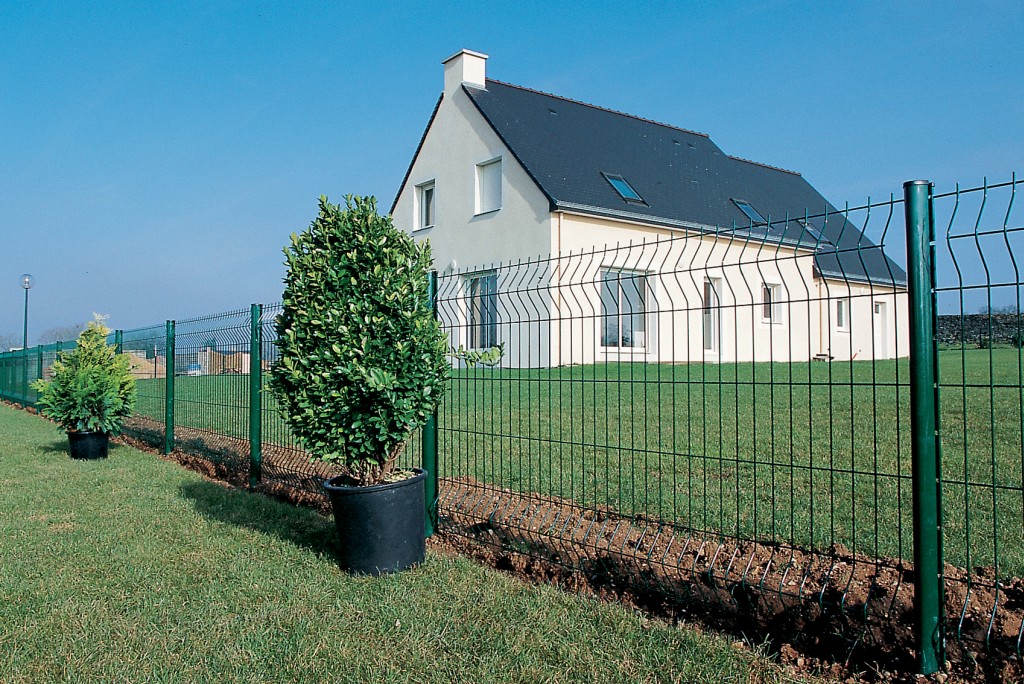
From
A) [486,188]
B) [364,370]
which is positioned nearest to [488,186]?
[486,188]

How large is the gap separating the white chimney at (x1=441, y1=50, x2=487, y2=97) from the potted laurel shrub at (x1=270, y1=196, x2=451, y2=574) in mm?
15204

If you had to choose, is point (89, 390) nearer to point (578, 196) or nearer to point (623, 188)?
point (578, 196)

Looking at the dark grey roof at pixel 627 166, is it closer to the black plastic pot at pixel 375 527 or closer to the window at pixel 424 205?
the window at pixel 424 205

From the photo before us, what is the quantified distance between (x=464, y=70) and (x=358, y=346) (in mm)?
15908

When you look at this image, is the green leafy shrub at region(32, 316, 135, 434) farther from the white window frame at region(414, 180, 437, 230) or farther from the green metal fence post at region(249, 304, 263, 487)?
the white window frame at region(414, 180, 437, 230)

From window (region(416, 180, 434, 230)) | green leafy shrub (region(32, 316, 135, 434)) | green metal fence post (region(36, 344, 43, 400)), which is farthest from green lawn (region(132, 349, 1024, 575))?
window (region(416, 180, 434, 230))

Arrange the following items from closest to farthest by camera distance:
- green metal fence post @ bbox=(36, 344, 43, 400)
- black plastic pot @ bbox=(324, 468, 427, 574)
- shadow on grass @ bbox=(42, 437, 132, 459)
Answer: black plastic pot @ bbox=(324, 468, 427, 574) < shadow on grass @ bbox=(42, 437, 132, 459) < green metal fence post @ bbox=(36, 344, 43, 400)

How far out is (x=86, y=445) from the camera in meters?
9.08

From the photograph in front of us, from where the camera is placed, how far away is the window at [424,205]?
2019 centimetres

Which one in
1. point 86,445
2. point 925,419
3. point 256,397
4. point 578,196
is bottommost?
point 86,445

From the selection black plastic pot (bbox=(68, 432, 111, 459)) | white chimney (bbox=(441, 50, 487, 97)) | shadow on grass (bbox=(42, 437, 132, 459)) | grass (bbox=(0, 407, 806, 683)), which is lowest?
grass (bbox=(0, 407, 806, 683))

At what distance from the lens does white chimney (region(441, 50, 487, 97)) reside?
18625 millimetres

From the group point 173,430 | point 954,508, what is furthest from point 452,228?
point 954,508

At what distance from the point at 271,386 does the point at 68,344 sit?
12986 mm
